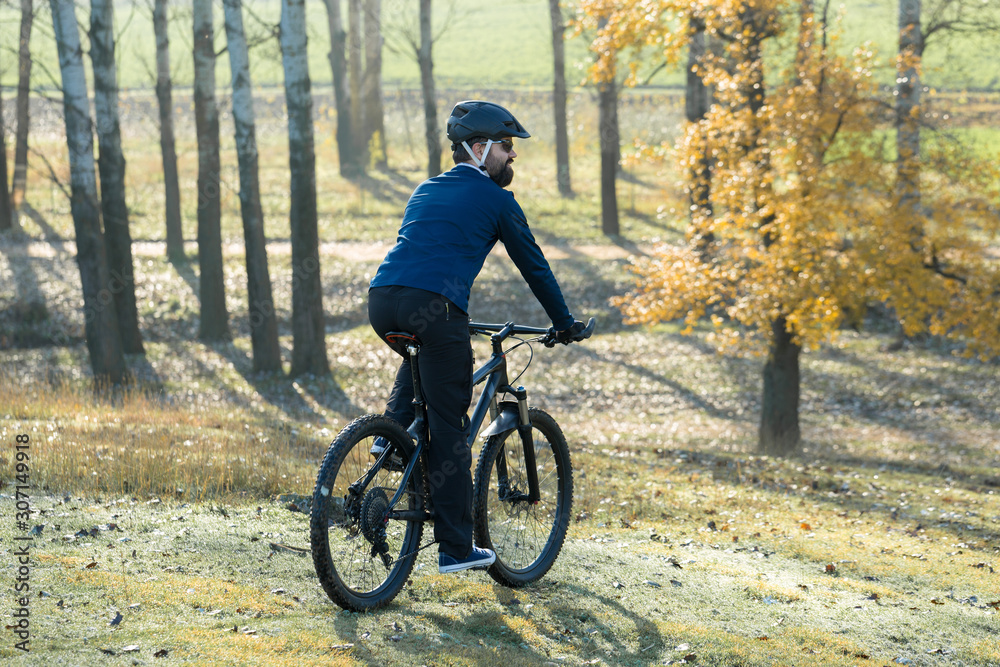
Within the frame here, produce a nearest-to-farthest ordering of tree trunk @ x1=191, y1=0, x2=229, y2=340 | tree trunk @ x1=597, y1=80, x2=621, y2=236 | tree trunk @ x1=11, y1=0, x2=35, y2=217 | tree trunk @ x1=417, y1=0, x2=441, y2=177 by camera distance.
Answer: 1. tree trunk @ x1=191, y1=0, x2=229, y2=340
2. tree trunk @ x1=11, y1=0, x2=35, y2=217
3. tree trunk @ x1=417, y1=0, x2=441, y2=177
4. tree trunk @ x1=597, y1=80, x2=621, y2=236

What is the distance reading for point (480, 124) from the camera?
4434 mm

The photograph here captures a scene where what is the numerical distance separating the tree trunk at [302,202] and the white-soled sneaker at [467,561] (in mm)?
10569

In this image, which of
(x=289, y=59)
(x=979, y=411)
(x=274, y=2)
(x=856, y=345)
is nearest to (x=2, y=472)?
(x=289, y=59)

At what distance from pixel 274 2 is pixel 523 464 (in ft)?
311

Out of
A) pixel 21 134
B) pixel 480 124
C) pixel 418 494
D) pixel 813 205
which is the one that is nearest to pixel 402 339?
pixel 418 494

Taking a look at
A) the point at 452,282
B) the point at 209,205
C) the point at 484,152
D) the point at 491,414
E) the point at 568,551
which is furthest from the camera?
the point at 209,205

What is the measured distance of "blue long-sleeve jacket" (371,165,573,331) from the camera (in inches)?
167

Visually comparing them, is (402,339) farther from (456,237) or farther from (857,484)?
(857,484)

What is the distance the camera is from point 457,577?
5.08 m

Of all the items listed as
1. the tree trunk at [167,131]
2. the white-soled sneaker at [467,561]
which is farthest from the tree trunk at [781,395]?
the tree trunk at [167,131]

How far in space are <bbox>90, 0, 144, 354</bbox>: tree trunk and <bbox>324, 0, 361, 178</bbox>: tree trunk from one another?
20.8 meters

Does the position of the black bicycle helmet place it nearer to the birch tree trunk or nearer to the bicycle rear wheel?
the bicycle rear wheel

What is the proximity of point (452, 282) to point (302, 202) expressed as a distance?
11.3 metres

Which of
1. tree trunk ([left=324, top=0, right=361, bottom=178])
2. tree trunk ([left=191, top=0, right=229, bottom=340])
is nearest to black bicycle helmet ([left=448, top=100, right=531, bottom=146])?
tree trunk ([left=191, top=0, right=229, bottom=340])
